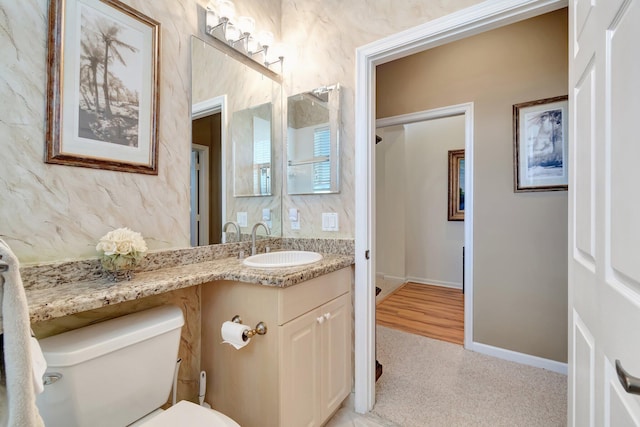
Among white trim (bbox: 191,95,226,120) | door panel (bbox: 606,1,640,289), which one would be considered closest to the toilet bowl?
door panel (bbox: 606,1,640,289)

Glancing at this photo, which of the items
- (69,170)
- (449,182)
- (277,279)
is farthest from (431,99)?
(69,170)

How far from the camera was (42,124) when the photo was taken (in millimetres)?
993

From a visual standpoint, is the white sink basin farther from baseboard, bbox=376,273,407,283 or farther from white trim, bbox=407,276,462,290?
white trim, bbox=407,276,462,290

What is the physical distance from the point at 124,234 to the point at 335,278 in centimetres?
Result: 100

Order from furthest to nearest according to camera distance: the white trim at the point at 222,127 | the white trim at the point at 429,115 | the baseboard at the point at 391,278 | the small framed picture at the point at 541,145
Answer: the baseboard at the point at 391,278, the white trim at the point at 429,115, the small framed picture at the point at 541,145, the white trim at the point at 222,127

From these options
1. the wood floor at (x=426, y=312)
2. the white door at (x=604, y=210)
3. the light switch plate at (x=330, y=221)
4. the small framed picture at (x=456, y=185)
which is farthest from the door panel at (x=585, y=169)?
the small framed picture at (x=456, y=185)

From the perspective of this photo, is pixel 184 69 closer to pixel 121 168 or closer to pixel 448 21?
pixel 121 168

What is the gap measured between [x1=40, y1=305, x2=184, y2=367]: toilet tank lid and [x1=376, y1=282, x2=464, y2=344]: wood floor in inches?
92.9

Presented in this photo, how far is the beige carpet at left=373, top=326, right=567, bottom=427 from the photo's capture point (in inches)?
62.7

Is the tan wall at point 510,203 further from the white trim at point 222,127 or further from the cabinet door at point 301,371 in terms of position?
the white trim at point 222,127

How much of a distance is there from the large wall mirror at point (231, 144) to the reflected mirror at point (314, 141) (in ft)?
0.41

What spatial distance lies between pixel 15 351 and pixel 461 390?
2.21 metres

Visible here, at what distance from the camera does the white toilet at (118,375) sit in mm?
827

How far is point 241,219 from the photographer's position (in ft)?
5.87
